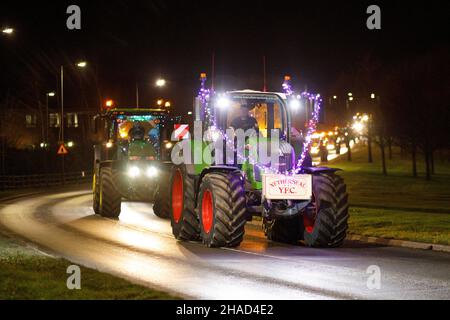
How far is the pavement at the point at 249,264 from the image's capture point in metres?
12.4

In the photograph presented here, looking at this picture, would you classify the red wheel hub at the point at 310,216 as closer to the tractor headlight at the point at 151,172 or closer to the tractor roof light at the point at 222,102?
the tractor roof light at the point at 222,102

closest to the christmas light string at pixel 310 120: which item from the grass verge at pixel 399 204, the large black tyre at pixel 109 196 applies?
the grass verge at pixel 399 204

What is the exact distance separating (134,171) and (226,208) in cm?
1183

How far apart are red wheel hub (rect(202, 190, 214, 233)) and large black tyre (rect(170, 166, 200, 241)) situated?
0.84 meters

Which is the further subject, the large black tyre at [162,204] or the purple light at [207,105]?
the large black tyre at [162,204]

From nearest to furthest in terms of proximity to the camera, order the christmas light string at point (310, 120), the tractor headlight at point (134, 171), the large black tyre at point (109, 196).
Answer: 1. the christmas light string at point (310, 120)
2. the large black tyre at point (109, 196)
3. the tractor headlight at point (134, 171)

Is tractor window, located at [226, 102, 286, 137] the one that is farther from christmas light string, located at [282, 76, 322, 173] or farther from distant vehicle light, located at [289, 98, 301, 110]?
christmas light string, located at [282, 76, 322, 173]

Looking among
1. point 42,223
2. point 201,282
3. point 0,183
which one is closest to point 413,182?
point 0,183

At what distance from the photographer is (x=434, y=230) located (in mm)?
21500

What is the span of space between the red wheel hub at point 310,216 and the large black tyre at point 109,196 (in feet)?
32.8

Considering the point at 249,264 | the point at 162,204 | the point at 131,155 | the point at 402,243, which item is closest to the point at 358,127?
the point at 131,155

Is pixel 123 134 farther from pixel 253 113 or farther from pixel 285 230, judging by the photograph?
pixel 285 230
